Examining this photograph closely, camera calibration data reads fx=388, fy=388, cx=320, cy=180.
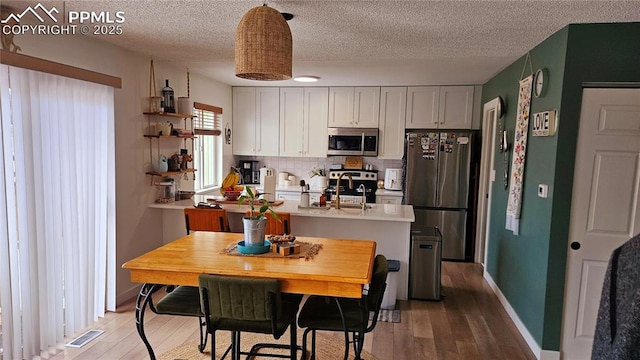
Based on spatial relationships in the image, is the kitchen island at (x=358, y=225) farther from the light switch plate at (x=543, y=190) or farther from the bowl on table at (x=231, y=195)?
the light switch plate at (x=543, y=190)

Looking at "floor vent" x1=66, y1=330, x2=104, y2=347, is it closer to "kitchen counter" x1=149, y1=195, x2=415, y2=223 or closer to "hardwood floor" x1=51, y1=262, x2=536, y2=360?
"hardwood floor" x1=51, y1=262, x2=536, y2=360

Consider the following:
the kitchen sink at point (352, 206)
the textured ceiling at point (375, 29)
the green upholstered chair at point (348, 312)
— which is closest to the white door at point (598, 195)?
the textured ceiling at point (375, 29)

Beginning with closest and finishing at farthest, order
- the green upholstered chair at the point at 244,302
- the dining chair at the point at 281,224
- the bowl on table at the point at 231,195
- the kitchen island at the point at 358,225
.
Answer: the green upholstered chair at the point at 244,302 < the dining chair at the point at 281,224 < the kitchen island at the point at 358,225 < the bowl on table at the point at 231,195

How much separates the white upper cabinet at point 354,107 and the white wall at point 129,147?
240cm

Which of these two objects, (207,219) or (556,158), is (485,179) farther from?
(207,219)

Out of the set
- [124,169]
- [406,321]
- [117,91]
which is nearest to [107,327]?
[124,169]

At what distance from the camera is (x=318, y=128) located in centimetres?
576

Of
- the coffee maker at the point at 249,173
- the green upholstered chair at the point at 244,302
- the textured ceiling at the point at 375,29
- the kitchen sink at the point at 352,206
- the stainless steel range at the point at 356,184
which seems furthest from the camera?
the coffee maker at the point at 249,173

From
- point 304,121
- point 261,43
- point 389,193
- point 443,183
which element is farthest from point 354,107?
point 261,43

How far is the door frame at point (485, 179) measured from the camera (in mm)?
4551

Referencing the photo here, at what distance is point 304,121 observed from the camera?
579 centimetres

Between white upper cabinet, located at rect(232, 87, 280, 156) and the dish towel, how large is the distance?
3.46 m

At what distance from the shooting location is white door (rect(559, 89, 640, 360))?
2492mm

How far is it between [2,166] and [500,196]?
413 centimetres
